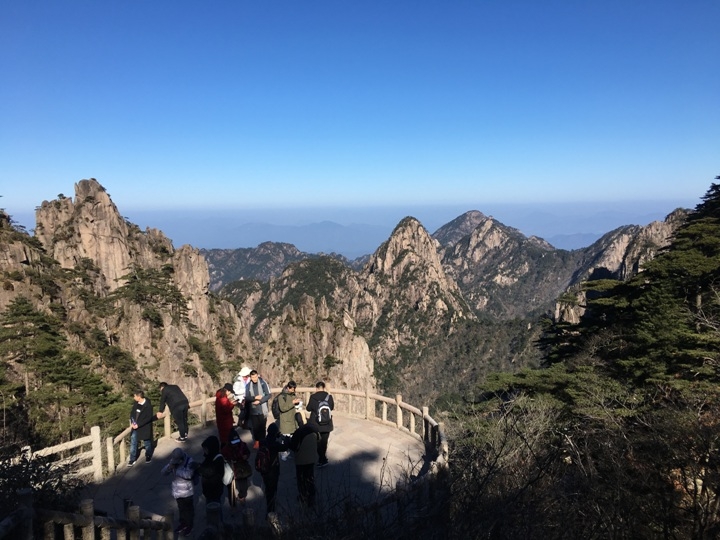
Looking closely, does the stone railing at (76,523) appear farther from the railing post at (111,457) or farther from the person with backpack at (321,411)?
the railing post at (111,457)

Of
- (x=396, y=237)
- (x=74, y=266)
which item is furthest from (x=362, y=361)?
(x=396, y=237)

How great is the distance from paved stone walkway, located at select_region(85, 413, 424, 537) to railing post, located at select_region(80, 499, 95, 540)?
2364 mm

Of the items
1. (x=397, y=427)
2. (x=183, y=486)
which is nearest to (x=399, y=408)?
(x=397, y=427)

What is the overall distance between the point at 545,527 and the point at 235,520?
4.66 metres

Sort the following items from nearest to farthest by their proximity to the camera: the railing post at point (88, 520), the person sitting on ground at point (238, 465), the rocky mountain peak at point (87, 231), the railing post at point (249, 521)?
1. the railing post at point (88, 520)
2. the railing post at point (249, 521)
3. the person sitting on ground at point (238, 465)
4. the rocky mountain peak at point (87, 231)

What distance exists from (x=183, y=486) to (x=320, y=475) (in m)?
2.66

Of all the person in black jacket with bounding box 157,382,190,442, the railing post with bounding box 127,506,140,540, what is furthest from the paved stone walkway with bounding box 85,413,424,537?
the railing post with bounding box 127,506,140,540

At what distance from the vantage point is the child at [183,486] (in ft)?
20.8

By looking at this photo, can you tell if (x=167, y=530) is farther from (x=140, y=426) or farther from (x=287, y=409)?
(x=140, y=426)

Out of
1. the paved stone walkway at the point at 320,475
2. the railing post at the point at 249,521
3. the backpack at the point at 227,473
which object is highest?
the railing post at the point at 249,521

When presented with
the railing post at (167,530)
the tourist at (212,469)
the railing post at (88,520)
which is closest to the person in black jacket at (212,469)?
the tourist at (212,469)

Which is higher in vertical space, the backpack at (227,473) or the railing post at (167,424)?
the backpack at (227,473)

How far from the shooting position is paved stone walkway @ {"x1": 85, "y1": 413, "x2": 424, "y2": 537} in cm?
735

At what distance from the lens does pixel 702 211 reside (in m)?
37.2
